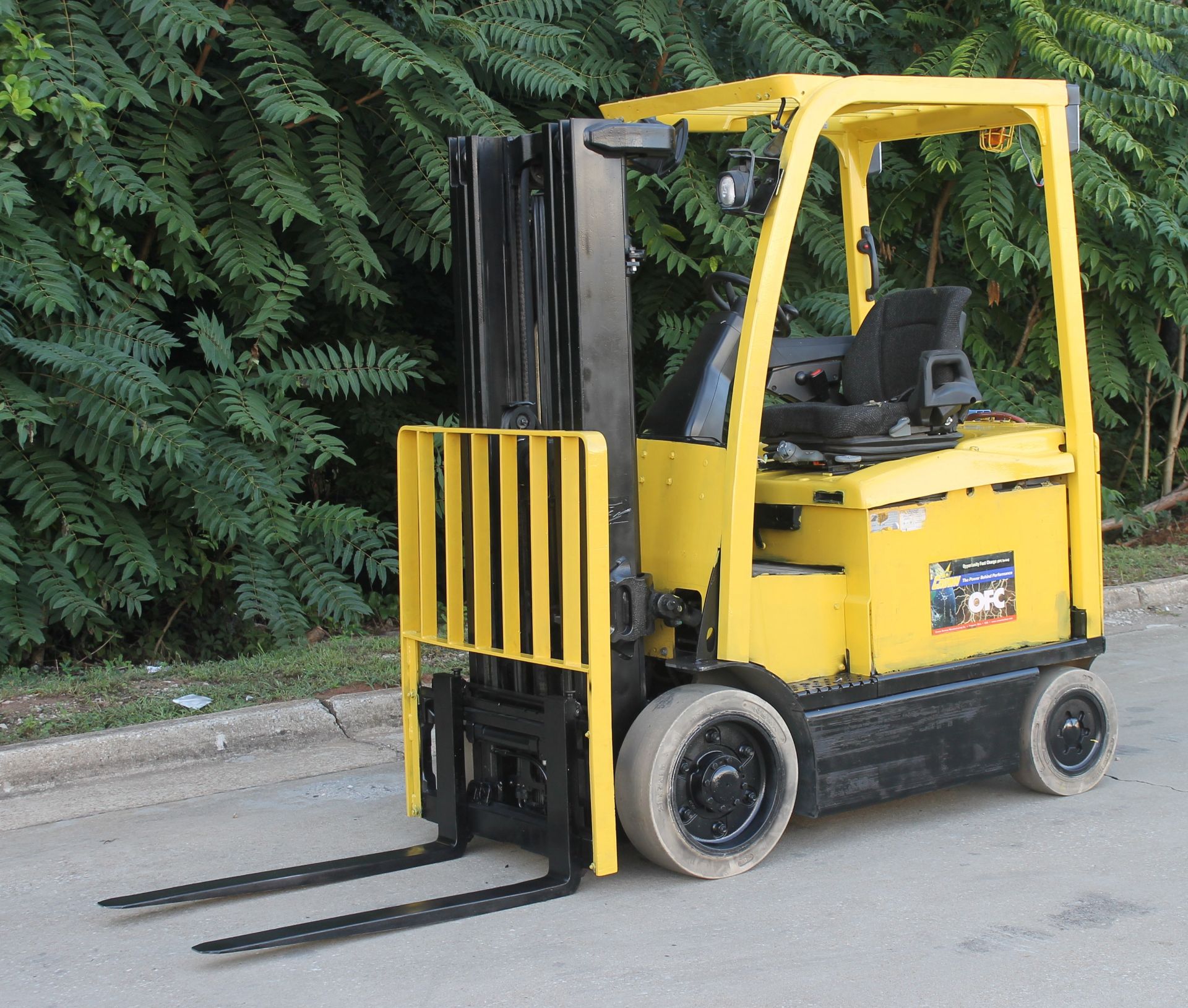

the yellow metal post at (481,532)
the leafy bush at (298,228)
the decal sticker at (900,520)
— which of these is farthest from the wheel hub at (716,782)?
the leafy bush at (298,228)

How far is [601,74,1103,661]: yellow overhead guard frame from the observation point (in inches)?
169

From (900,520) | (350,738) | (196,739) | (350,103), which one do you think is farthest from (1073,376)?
(350,103)

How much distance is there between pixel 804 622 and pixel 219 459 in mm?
3618

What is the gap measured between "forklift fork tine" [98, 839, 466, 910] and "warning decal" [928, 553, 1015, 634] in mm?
1828

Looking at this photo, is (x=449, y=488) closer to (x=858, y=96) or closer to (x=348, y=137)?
(x=858, y=96)

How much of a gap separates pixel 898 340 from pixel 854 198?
859 mm

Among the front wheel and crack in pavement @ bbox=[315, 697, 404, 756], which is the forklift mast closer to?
the front wheel

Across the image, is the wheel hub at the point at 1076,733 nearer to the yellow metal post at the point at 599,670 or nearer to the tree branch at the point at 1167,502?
the yellow metal post at the point at 599,670

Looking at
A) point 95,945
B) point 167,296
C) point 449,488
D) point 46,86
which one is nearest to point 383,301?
→ point 167,296

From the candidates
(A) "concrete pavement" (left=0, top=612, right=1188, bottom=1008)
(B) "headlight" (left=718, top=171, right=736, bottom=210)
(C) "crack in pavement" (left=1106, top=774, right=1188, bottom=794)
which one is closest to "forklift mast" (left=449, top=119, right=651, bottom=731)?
(B) "headlight" (left=718, top=171, right=736, bottom=210)

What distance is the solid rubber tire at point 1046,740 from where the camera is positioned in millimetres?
5023

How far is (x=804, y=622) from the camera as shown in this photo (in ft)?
15.1

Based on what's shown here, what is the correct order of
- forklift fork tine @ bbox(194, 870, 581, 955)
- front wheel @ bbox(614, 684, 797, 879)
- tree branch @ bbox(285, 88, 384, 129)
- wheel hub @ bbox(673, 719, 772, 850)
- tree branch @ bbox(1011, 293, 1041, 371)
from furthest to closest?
tree branch @ bbox(1011, 293, 1041, 371), tree branch @ bbox(285, 88, 384, 129), wheel hub @ bbox(673, 719, 772, 850), front wheel @ bbox(614, 684, 797, 879), forklift fork tine @ bbox(194, 870, 581, 955)

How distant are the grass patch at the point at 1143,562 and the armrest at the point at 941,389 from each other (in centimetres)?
446
